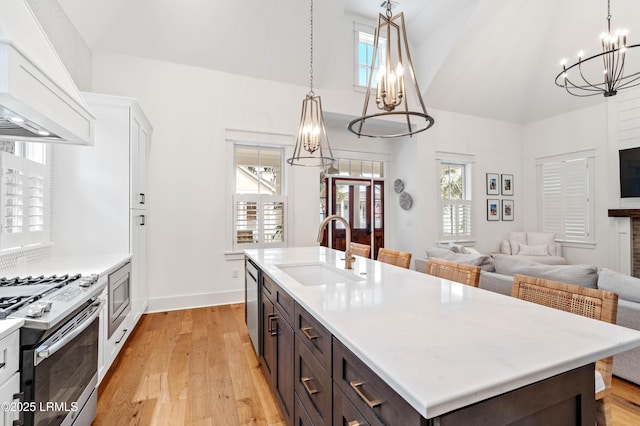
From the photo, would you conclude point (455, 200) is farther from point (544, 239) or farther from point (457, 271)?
point (457, 271)

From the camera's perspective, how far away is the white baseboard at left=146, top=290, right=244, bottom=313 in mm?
3910

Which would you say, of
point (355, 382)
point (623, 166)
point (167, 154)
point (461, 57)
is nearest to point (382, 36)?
point (461, 57)

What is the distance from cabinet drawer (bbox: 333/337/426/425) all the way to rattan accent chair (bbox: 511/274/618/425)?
108 centimetres

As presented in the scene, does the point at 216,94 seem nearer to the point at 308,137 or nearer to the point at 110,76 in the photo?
the point at 110,76

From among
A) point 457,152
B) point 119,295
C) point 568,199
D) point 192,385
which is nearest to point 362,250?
point 192,385

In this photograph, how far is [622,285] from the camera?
7.22ft

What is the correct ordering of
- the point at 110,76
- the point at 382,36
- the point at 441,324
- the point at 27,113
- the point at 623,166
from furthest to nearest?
the point at 382,36, the point at 623,166, the point at 110,76, the point at 27,113, the point at 441,324

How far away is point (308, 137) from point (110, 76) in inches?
115

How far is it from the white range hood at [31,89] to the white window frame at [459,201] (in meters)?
5.55

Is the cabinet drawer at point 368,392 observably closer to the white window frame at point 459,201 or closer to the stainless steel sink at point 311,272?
the stainless steel sink at point 311,272

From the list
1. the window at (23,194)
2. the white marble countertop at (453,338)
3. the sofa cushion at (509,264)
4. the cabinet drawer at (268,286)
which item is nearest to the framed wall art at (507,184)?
the sofa cushion at (509,264)

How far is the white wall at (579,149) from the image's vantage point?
525 centimetres

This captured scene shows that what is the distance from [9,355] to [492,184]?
7161 mm

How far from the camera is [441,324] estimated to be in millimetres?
1057
